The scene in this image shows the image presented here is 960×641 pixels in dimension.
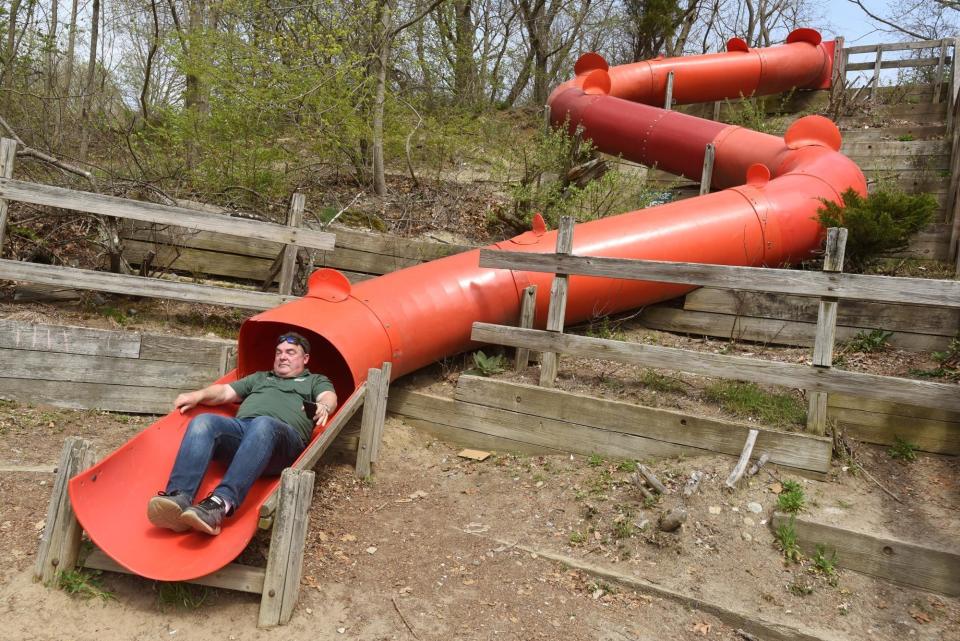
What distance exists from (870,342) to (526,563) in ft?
10.9

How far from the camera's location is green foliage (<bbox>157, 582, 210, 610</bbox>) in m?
3.25

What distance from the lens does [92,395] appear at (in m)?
5.39

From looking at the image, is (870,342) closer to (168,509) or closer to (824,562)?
(824,562)

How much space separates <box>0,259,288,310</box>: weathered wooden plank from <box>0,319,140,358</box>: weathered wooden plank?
37cm

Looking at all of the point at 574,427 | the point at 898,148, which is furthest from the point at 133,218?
the point at 898,148

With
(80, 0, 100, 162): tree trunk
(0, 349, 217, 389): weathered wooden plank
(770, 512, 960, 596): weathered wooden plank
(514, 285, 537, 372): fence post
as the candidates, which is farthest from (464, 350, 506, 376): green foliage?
(80, 0, 100, 162): tree trunk

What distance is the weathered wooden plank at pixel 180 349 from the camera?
18.0 feet

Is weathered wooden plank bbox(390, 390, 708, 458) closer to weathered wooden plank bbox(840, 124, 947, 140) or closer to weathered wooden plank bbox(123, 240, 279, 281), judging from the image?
weathered wooden plank bbox(123, 240, 279, 281)

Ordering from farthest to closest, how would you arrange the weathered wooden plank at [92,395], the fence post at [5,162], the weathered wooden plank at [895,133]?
the weathered wooden plank at [895,133], the fence post at [5,162], the weathered wooden plank at [92,395]

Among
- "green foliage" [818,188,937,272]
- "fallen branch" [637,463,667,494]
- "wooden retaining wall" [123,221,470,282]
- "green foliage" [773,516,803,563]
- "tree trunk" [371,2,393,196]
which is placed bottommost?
"green foliage" [773,516,803,563]

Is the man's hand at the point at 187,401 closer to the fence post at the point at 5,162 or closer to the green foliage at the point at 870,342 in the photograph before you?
the fence post at the point at 5,162

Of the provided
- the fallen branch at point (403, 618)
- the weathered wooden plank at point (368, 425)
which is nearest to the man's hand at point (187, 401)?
the weathered wooden plank at point (368, 425)

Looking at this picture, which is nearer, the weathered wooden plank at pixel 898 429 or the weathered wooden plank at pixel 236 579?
→ the weathered wooden plank at pixel 236 579

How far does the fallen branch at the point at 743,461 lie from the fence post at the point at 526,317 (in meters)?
1.82
